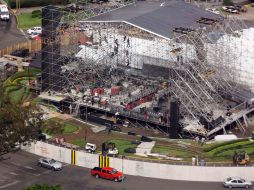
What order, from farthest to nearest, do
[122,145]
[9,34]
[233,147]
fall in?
[9,34] → [122,145] → [233,147]

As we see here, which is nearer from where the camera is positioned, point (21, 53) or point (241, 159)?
point (241, 159)

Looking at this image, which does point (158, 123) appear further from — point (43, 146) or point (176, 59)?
point (43, 146)

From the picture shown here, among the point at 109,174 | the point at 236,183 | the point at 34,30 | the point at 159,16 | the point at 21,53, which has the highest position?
the point at 159,16

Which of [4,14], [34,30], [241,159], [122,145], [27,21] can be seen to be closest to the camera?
[241,159]

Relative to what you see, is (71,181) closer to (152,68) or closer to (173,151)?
(173,151)

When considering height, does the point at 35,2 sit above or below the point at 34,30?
above

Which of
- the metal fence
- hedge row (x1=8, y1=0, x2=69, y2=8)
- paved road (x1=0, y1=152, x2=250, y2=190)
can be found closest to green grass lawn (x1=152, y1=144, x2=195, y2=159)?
paved road (x1=0, y1=152, x2=250, y2=190)

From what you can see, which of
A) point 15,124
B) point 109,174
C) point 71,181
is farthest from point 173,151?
point 15,124
